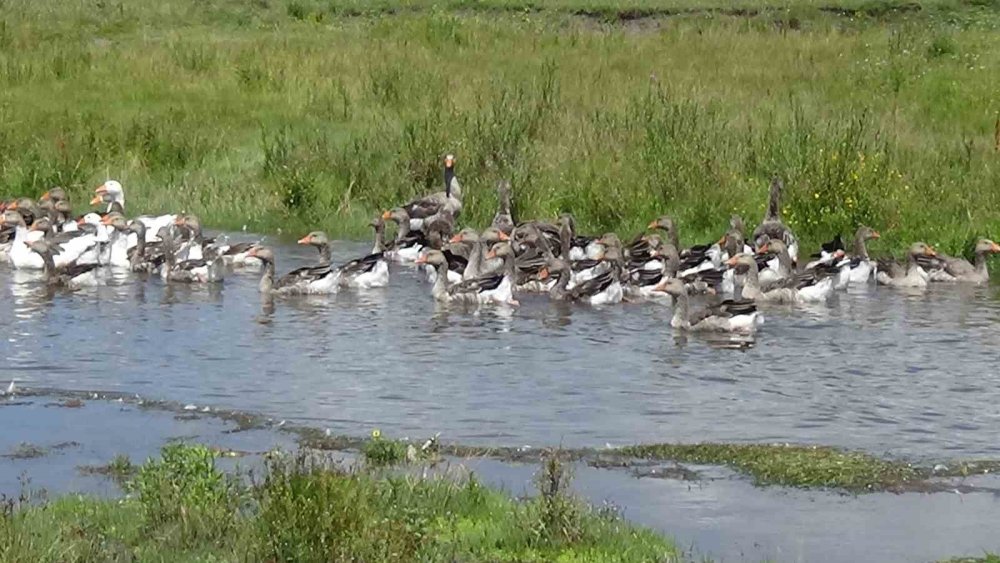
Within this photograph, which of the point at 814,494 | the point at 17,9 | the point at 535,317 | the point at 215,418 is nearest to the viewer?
the point at 814,494

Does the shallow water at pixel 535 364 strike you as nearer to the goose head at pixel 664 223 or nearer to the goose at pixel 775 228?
the goose at pixel 775 228

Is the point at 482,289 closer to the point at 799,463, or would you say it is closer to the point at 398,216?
the point at 398,216

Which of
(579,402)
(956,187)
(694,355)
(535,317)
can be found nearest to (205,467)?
(579,402)

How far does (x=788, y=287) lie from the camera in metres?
18.6

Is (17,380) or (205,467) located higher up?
(205,467)

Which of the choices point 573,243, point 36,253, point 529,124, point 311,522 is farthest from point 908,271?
point 311,522

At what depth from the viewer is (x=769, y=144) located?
22875 millimetres

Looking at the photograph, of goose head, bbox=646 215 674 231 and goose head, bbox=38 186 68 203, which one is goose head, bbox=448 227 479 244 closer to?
goose head, bbox=646 215 674 231

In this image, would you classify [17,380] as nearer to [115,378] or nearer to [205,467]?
[115,378]

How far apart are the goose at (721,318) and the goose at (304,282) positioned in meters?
3.97

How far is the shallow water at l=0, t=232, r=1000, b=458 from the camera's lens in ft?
42.1

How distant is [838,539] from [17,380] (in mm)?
7491

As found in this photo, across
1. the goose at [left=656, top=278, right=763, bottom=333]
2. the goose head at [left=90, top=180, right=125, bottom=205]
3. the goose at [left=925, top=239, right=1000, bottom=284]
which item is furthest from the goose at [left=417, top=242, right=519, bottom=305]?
the goose head at [left=90, top=180, right=125, bottom=205]

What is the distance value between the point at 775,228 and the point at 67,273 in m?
8.24
